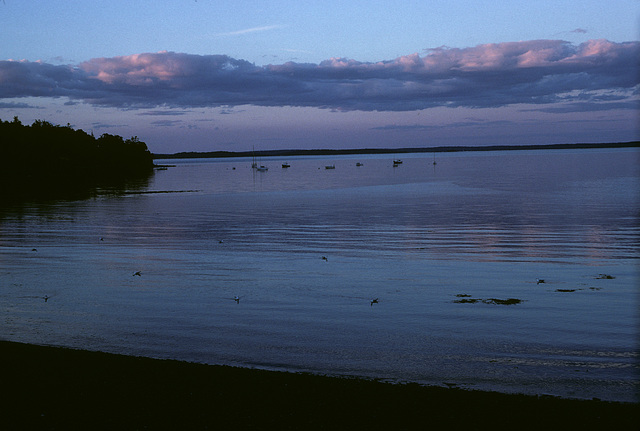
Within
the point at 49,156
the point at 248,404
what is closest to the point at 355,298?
the point at 248,404

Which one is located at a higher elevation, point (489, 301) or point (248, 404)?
point (248, 404)

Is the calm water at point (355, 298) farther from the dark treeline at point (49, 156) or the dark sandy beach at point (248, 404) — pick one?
the dark treeline at point (49, 156)

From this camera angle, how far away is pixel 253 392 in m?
10.1

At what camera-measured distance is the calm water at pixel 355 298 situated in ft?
46.4

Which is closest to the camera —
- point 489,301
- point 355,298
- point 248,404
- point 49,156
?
point 248,404

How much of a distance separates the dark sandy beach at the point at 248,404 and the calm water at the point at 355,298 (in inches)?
90.9

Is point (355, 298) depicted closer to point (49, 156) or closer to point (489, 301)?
point (489, 301)

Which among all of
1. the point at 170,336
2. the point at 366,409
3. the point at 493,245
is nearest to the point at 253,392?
the point at 366,409

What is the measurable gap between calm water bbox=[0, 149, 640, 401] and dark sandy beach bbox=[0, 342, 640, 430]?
2308mm

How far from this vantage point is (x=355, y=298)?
21.5 metres

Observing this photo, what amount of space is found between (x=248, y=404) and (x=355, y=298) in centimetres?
1220

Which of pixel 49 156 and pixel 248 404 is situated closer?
pixel 248 404

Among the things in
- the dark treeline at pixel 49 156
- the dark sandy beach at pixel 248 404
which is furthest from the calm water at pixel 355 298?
the dark treeline at pixel 49 156

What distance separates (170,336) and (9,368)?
556cm
